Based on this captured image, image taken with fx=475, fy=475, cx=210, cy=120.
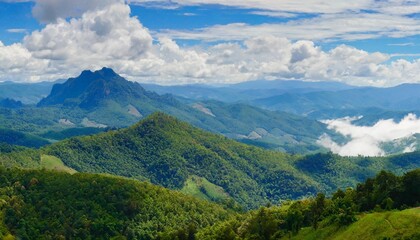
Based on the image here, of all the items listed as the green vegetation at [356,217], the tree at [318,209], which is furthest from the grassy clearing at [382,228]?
the tree at [318,209]

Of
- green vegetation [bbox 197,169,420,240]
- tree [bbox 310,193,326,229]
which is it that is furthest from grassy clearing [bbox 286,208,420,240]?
tree [bbox 310,193,326,229]

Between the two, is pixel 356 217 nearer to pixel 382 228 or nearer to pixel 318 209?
pixel 382 228

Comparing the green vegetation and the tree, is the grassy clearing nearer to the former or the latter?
the green vegetation

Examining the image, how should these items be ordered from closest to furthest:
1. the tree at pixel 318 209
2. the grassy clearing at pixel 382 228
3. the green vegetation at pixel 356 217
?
the grassy clearing at pixel 382 228 < the green vegetation at pixel 356 217 < the tree at pixel 318 209

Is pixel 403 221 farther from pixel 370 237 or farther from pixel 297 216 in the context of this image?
pixel 297 216

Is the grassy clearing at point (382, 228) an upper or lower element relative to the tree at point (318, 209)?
upper

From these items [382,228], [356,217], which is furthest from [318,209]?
[382,228]

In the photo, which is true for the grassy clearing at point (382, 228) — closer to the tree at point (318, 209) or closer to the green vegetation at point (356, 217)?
the green vegetation at point (356, 217)

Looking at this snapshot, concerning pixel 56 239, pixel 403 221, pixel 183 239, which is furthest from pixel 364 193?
pixel 56 239
